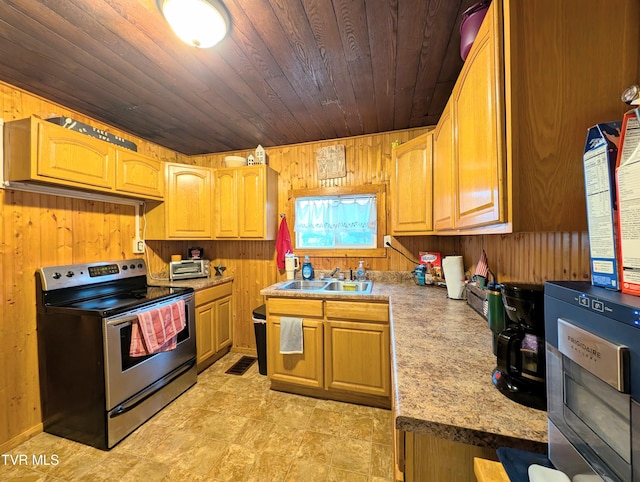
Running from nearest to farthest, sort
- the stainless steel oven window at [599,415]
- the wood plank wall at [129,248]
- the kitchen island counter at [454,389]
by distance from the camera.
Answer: the stainless steel oven window at [599,415] < the kitchen island counter at [454,389] < the wood plank wall at [129,248]

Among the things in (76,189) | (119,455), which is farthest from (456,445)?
(76,189)

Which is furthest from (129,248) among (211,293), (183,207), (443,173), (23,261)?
(443,173)

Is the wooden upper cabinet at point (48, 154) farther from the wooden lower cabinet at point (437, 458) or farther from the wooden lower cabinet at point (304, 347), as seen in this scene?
the wooden lower cabinet at point (437, 458)

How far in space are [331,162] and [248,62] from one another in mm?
1345

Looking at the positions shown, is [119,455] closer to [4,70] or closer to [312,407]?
[312,407]

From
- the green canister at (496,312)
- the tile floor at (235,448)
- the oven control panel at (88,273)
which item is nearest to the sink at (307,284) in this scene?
the tile floor at (235,448)

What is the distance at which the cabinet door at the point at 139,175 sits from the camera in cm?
212

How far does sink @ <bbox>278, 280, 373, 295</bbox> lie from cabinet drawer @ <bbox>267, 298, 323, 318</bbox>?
188mm

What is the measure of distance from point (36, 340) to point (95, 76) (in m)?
1.88

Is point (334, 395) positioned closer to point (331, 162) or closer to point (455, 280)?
point (455, 280)

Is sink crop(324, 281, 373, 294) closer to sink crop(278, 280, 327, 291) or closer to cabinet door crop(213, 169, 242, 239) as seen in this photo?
sink crop(278, 280, 327, 291)

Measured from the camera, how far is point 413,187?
2.01 meters

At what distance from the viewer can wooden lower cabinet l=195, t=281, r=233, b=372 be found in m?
2.47

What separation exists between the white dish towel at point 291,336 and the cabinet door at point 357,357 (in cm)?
23
